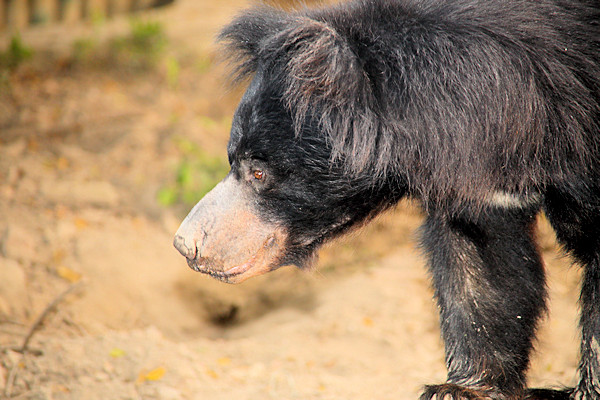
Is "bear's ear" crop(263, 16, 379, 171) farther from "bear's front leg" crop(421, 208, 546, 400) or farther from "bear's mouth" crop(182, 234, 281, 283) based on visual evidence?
"bear's front leg" crop(421, 208, 546, 400)

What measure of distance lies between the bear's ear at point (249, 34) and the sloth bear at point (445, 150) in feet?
0.03

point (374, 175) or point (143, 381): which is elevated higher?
point (374, 175)

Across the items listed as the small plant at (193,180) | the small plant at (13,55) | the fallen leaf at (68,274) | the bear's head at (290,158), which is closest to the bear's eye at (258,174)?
the bear's head at (290,158)

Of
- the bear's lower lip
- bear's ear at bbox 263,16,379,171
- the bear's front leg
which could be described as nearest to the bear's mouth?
the bear's lower lip

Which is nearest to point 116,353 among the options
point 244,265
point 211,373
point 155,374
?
point 155,374

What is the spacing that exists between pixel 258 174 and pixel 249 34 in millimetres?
639

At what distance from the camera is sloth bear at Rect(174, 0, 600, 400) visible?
2.06 meters

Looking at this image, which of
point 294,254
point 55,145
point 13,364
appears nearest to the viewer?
point 294,254

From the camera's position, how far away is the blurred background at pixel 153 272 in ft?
10.7

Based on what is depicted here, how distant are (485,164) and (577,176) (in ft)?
1.21

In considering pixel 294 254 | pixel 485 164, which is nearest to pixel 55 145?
pixel 294 254

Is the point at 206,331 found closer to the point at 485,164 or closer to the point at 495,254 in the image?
the point at 495,254

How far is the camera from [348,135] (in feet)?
6.93

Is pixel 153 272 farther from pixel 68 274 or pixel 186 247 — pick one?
pixel 186 247
